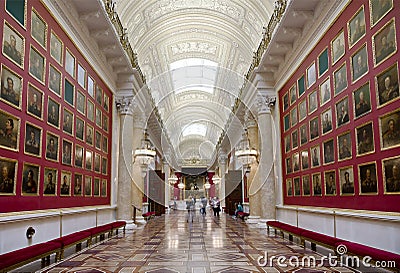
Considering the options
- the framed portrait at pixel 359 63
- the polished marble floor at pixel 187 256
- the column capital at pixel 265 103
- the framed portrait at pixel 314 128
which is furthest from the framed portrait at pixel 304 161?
the column capital at pixel 265 103

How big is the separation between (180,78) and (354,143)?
19.8 metres

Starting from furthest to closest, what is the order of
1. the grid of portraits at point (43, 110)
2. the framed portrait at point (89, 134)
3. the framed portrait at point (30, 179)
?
the framed portrait at point (89, 134) → the framed portrait at point (30, 179) → the grid of portraits at point (43, 110)

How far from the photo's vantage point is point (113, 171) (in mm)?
14672

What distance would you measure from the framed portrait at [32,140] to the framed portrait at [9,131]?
390 millimetres

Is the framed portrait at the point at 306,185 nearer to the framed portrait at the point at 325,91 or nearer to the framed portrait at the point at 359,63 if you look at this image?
the framed portrait at the point at 325,91

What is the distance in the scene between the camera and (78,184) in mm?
10492

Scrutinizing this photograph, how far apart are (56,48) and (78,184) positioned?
3.87 meters

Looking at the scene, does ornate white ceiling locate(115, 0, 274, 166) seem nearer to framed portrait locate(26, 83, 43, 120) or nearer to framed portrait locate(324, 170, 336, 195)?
framed portrait locate(26, 83, 43, 120)

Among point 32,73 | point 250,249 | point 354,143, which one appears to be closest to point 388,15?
point 354,143

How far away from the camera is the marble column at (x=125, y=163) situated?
1483cm

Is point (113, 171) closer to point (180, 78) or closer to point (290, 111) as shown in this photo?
point (290, 111)

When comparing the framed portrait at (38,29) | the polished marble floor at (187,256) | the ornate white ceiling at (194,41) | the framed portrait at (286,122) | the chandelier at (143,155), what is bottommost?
the polished marble floor at (187,256)

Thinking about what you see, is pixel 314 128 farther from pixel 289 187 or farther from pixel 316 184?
pixel 289 187

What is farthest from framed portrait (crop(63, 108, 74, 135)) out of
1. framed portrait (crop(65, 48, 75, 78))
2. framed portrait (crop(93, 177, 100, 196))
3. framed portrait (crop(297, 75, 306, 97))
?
framed portrait (crop(297, 75, 306, 97))
